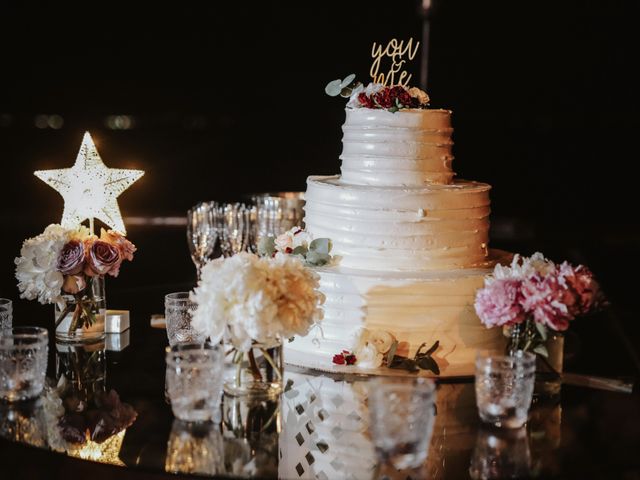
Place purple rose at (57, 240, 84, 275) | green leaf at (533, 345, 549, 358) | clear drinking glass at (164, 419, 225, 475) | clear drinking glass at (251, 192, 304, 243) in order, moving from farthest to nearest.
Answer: clear drinking glass at (251, 192, 304, 243) < purple rose at (57, 240, 84, 275) < green leaf at (533, 345, 549, 358) < clear drinking glass at (164, 419, 225, 475)

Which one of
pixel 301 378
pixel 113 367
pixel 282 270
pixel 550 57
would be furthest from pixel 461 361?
pixel 550 57

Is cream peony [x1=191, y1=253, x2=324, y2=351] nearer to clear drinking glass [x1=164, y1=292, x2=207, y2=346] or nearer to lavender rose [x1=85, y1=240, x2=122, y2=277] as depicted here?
clear drinking glass [x1=164, y1=292, x2=207, y2=346]

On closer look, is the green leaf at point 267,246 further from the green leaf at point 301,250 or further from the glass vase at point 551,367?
the glass vase at point 551,367

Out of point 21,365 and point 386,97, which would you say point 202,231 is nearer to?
point 386,97

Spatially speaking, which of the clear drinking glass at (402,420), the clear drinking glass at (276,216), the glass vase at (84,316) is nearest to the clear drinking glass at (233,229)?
the clear drinking glass at (276,216)

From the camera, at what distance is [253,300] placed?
8.20 ft

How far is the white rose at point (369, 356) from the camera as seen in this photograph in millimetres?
3094

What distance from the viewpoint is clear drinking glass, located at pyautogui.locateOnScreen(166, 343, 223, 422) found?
251 centimetres

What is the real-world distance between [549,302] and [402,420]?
751mm

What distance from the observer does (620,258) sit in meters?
8.63

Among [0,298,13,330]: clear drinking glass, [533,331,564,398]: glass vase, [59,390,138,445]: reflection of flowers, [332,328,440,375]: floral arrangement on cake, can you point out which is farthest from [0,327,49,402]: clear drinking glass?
[533,331,564,398]: glass vase

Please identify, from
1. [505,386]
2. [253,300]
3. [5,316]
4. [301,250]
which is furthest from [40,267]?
[505,386]

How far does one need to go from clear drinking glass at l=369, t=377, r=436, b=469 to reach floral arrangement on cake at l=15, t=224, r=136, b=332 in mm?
1340

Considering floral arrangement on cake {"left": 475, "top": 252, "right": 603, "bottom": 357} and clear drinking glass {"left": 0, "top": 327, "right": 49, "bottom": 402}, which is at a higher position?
floral arrangement on cake {"left": 475, "top": 252, "right": 603, "bottom": 357}
